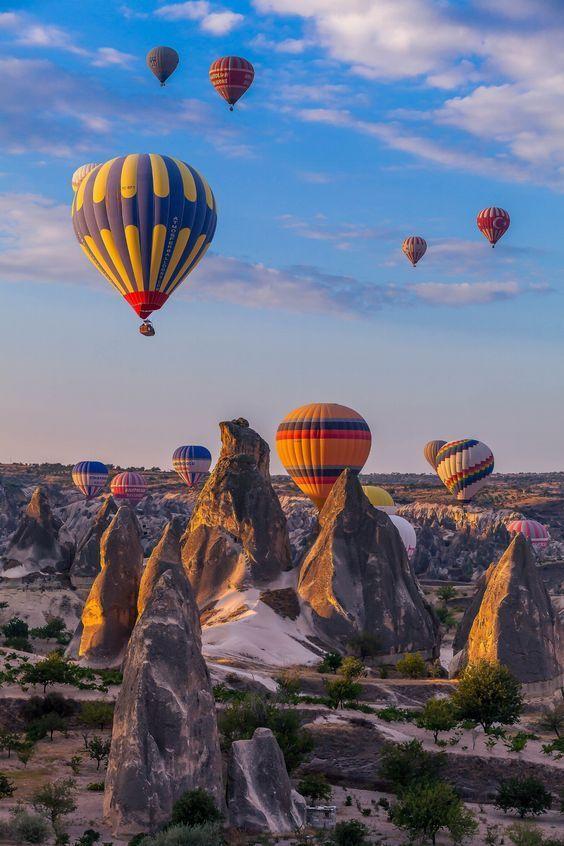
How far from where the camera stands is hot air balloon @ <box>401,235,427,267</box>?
11031 cm

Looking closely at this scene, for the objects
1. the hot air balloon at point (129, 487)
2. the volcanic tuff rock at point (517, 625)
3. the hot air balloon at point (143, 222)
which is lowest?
the volcanic tuff rock at point (517, 625)

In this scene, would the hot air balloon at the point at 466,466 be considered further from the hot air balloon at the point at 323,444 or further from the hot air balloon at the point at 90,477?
the hot air balloon at the point at 323,444

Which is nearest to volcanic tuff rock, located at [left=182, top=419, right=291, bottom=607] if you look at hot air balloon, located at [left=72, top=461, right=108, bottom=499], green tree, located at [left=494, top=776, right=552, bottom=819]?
green tree, located at [left=494, top=776, right=552, bottom=819]

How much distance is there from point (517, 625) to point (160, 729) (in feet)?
81.8

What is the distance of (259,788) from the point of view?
3002 centimetres

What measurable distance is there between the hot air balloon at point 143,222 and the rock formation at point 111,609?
1712 cm

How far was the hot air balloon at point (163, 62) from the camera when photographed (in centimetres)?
8338

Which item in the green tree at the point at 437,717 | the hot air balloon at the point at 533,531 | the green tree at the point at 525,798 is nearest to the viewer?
the green tree at the point at 525,798

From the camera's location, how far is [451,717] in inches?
1594

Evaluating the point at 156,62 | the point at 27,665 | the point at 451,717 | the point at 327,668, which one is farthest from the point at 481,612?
the point at 156,62

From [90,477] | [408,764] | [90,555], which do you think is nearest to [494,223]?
[90,555]

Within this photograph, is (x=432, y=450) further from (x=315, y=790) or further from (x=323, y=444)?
(x=315, y=790)

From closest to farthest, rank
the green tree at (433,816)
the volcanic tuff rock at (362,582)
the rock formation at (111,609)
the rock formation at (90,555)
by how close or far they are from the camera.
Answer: the green tree at (433,816) < the rock formation at (111,609) < the volcanic tuff rock at (362,582) < the rock formation at (90,555)

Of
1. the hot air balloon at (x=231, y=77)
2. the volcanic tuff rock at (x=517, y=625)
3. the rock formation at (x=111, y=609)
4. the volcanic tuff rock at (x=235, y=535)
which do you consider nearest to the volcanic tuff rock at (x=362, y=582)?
the volcanic tuff rock at (x=235, y=535)
